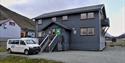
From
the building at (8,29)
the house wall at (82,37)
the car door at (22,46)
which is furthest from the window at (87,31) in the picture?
the building at (8,29)

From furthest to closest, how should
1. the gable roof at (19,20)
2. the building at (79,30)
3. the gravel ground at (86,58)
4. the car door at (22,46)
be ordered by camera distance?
1. the gable roof at (19,20)
2. the building at (79,30)
3. the car door at (22,46)
4. the gravel ground at (86,58)

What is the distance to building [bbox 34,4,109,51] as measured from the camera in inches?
1107

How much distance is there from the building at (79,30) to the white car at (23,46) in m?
4.13

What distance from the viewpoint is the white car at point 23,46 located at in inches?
863

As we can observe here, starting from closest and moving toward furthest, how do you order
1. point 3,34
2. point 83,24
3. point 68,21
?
point 83,24
point 68,21
point 3,34

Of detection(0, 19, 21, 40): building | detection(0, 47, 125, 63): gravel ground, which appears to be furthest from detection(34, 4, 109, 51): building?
detection(0, 19, 21, 40): building

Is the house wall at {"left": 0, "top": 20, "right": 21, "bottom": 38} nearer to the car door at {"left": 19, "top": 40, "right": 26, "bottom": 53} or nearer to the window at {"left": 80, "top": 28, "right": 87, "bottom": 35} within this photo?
the window at {"left": 80, "top": 28, "right": 87, "bottom": 35}

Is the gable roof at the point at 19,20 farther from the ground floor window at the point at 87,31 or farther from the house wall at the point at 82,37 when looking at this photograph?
the ground floor window at the point at 87,31

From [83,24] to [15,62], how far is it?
15297mm

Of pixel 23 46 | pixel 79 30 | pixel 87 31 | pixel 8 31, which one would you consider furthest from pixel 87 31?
pixel 8 31

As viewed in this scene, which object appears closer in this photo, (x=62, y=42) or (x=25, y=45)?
(x=25, y=45)

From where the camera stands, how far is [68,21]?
3161 centimetres

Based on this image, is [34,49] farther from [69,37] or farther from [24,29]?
[24,29]

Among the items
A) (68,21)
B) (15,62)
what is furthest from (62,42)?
(15,62)
